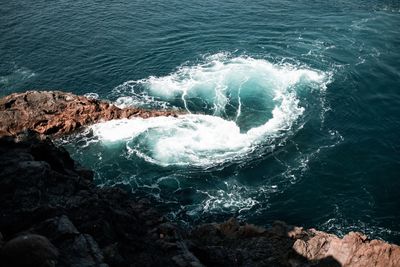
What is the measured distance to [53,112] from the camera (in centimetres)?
5969

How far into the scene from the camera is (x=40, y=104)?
59406mm

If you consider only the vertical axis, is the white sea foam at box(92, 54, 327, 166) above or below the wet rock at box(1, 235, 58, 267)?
below

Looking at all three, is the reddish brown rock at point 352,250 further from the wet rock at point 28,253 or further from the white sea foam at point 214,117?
the wet rock at point 28,253

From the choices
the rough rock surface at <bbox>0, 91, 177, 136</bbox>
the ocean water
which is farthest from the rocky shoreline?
the rough rock surface at <bbox>0, 91, 177, 136</bbox>

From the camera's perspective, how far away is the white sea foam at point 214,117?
5553 cm

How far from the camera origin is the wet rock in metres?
21.1

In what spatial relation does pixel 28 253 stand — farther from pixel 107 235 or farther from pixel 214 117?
pixel 214 117

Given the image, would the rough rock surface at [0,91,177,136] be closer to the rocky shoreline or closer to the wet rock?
the rocky shoreline

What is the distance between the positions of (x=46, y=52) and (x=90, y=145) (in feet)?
111

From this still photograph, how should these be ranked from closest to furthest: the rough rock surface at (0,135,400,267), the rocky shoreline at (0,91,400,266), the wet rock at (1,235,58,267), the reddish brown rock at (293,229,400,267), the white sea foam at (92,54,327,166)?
the wet rock at (1,235,58,267), the rocky shoreline at (0,91,400,266), the rough rock surface at (0,135,400,267), the reddish brown rock at (293,229,400,267), the white sea foam at (92,54,327,166)

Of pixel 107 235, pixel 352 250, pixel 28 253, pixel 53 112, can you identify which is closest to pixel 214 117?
pixel 53 112

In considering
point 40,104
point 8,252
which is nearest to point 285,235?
point 8,252

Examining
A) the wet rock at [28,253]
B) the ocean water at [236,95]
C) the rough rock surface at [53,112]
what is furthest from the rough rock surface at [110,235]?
the rough rock surface at [53,112]

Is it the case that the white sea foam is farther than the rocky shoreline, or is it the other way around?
the white sea foam
